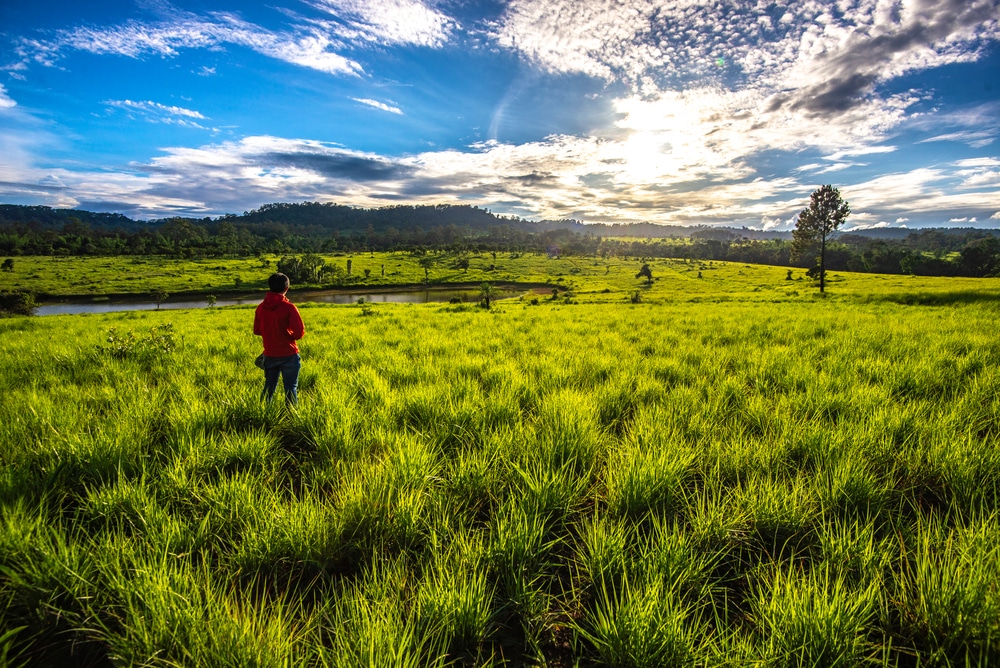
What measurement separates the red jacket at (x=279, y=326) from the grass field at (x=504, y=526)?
87cm

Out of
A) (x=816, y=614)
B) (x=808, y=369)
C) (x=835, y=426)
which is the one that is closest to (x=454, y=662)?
(x=816, y=614)

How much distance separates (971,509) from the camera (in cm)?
310

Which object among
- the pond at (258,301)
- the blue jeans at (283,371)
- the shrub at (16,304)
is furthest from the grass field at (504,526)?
the shrub at (16,304)

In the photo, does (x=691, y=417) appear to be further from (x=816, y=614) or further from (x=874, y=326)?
(x=874, y=326)

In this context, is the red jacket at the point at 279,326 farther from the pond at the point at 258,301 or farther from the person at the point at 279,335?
the pond at the point at 258,301

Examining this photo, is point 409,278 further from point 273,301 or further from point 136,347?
point 273,301

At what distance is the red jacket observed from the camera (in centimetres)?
616

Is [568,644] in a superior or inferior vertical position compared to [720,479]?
inferior

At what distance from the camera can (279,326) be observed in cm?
618

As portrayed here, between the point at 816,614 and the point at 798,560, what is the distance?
39.5 inches

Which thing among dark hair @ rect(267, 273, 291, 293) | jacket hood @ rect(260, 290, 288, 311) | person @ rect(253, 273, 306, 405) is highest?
dark hair @ rect(267, 273, 291, 293)

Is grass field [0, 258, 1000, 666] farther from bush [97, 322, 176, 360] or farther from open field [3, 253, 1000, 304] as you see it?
open field [3, 253, 1000, 304]

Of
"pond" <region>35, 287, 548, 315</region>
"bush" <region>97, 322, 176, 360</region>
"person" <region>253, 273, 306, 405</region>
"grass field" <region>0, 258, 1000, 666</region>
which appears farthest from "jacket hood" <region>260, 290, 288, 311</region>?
"pond" <region>35, 287, 548, 315</region>

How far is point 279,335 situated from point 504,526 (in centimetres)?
497
